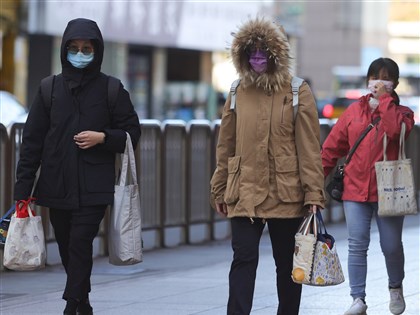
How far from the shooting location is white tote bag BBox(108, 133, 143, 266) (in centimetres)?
691

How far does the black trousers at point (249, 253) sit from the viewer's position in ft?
20.8

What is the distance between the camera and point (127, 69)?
30.5 metres

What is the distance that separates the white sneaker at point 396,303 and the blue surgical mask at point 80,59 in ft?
8.46

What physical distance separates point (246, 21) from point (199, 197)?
662cm

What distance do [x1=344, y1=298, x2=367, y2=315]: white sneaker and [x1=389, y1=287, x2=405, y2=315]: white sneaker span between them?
0.27 m

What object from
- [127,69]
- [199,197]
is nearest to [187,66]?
[127,69]

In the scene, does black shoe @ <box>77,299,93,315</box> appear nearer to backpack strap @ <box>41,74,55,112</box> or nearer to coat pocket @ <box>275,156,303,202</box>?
backpack strap @ <box>41,74,55,112</box>

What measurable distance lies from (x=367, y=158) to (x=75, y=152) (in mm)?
1943

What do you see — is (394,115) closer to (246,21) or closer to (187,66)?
(246,21)

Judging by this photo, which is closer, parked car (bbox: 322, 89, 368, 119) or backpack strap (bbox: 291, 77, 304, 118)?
backpack strap (bbox: 291, 77, 304, 118)

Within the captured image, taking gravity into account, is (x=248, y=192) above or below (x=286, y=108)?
below

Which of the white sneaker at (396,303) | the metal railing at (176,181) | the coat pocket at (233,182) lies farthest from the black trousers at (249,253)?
the metal railing at (176,181)

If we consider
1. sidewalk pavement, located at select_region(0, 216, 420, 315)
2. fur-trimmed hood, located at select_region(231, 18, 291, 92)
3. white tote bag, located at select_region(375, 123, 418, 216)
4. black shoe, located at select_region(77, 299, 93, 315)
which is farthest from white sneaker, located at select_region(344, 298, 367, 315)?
fur-trimmed hood, located at select_region(231, 18, 291, 92)

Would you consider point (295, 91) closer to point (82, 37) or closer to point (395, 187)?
point (82, 37)
